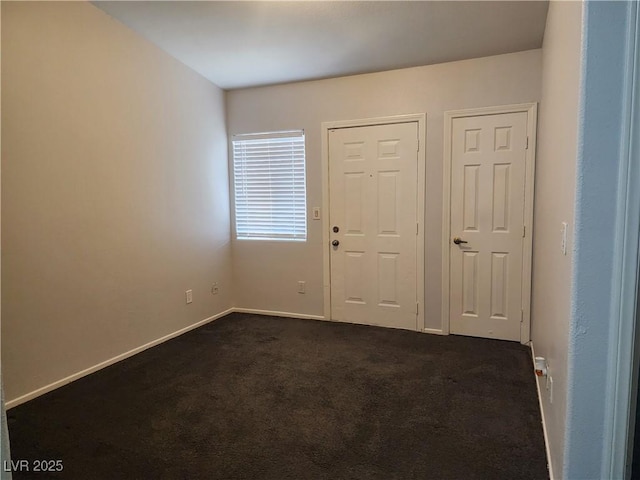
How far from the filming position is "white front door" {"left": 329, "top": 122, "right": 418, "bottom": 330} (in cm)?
367

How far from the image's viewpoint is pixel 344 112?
3.83m

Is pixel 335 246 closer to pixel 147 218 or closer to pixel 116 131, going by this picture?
pixel 147 218

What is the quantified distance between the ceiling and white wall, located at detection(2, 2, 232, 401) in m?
0.37

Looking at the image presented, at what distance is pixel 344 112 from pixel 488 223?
68.6 inches

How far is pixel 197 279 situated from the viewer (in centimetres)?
390

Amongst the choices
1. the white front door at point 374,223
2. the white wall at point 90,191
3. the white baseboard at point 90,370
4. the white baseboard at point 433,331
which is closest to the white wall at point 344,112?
the white baseboard at point 433,331

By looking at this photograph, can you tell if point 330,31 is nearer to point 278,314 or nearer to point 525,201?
point 525,201

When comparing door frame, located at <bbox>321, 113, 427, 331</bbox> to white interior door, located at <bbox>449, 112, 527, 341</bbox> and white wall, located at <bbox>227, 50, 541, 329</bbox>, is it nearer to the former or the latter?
white wall, located at <bbox>227, 50, 541, 329</bbox>

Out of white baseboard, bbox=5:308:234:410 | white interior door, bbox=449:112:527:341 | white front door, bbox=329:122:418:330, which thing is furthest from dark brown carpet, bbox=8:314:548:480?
white front door, bbox=329:122:418:330

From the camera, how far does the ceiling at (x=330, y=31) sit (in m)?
2.62

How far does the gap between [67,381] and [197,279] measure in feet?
4.80

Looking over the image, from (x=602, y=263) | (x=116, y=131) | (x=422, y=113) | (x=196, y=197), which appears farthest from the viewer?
(x=196, y=197)

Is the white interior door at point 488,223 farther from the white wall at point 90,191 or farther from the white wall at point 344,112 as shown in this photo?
the white wall at point 90,191

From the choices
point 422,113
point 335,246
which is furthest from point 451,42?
point 335,246
